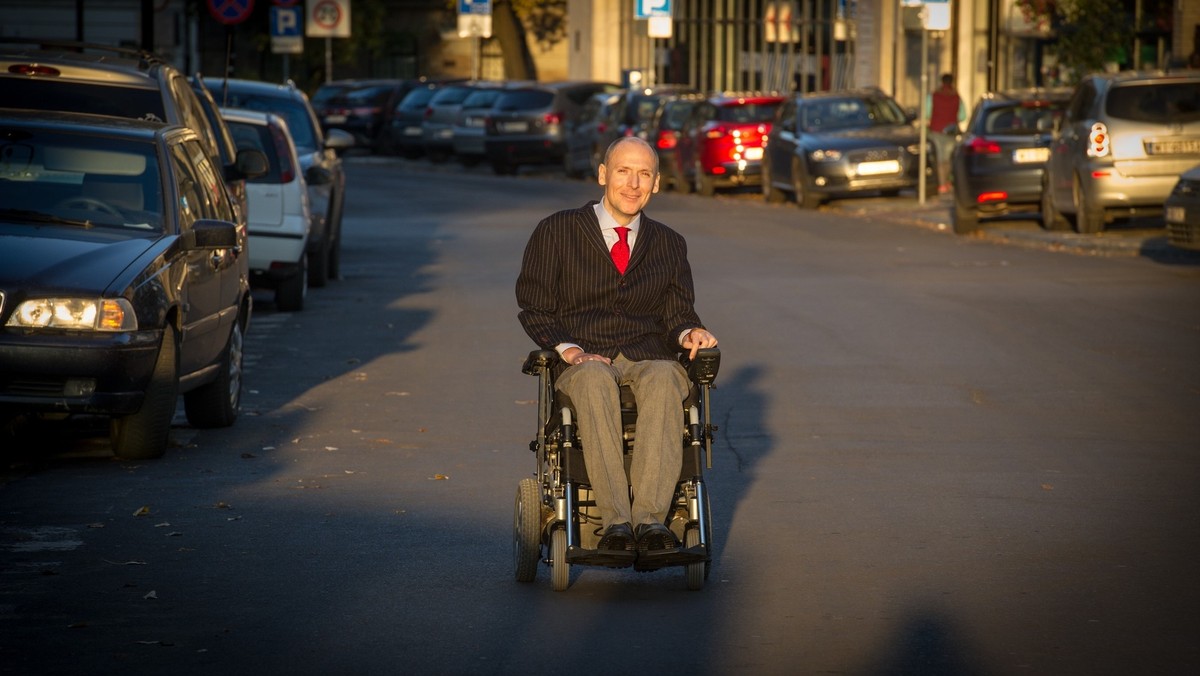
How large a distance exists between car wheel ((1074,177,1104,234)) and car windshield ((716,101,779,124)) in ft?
38.8

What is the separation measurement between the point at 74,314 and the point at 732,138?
2667cm

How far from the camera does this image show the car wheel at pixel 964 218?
1026 inches

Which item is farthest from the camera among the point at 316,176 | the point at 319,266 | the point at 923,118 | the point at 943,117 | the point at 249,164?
the point at 943,117

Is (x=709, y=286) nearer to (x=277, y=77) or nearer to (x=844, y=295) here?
(x=844, y=295)

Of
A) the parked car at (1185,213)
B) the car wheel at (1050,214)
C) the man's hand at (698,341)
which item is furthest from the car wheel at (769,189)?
the man's hand at (698,341)

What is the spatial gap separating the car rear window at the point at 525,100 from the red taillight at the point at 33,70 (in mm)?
31874

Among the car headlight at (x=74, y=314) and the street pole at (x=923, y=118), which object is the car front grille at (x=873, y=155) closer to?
the street pole at (x=923, y=118)

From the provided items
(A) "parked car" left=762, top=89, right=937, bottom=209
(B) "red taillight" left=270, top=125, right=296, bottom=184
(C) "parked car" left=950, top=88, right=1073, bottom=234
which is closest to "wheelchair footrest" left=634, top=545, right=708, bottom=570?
(B) "red taillight" left=270, top=125, right=296, bottom=184

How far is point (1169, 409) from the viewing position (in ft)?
38.5

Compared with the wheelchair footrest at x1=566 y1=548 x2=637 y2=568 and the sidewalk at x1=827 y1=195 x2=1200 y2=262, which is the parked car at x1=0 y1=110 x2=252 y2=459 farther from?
the sidewalk at x1=827 y1=195 x2=1200 y2=262

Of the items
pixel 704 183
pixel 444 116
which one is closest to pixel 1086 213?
pixel 704 183

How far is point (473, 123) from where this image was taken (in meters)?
46.6

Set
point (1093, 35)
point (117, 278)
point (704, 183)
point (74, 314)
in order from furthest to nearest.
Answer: point (704, 183) < point (1093, 35) < point (117, 278) < point (74, 314)

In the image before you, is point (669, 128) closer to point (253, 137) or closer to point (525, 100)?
point (525, 100)
